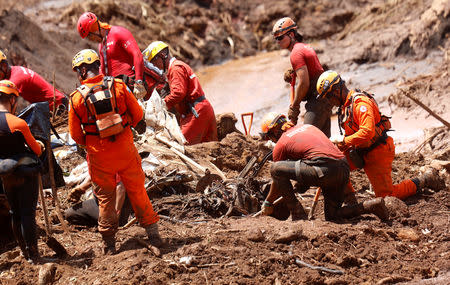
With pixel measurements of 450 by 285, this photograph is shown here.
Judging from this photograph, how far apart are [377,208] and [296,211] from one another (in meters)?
0.83

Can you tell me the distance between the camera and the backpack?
16.9ft

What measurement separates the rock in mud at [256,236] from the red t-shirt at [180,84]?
2.97 metres

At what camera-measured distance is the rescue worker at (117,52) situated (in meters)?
7.77

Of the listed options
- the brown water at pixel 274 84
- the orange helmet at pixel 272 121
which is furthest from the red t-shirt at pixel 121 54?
the brown water at pixel 274 84

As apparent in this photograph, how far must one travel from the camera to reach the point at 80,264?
545 centimetres

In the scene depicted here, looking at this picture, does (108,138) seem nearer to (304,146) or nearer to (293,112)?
(304,146)

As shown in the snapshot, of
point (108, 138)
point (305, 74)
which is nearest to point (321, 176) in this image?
point (305, 74)

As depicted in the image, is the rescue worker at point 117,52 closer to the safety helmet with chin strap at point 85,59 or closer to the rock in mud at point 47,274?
the safety helmet with chin strap at point 85,59

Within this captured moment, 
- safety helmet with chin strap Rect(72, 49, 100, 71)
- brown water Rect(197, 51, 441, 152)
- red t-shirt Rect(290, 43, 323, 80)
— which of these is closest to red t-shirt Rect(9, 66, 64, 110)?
safety helmet with chin strap Rect(72, 49, 100, 71)

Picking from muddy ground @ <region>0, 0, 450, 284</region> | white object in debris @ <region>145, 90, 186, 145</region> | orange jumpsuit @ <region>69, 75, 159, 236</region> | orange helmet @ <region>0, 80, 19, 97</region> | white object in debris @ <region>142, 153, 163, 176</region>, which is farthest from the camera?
white object in debris @ <region>145, 90, 186, 145</region>

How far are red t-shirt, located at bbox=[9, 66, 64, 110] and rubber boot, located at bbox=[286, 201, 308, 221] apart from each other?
11.2ft

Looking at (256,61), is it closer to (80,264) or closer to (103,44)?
(103,44)

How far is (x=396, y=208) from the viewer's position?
257 inches

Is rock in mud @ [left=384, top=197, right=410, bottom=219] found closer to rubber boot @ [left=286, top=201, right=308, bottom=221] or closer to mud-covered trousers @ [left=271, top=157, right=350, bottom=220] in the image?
mud-covered trousers @ [left=271, top=157, right=350, bottom=220]
